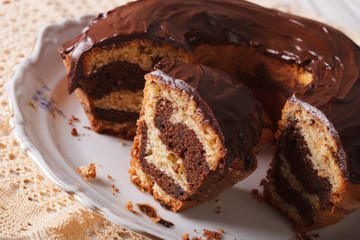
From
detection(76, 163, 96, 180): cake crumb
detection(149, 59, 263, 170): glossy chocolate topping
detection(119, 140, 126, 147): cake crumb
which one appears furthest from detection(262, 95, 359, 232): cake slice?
detection(76, 163, 96, 180): cake crumb

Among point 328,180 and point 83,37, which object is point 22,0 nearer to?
point 83,37

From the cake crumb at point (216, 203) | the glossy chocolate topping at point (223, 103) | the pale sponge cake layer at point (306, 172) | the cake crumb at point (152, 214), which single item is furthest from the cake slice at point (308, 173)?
the cake crumb at point (152, 214)

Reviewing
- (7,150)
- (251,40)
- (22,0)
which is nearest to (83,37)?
(7,150)

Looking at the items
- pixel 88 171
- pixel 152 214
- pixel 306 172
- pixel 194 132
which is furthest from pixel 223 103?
pixel 88 171

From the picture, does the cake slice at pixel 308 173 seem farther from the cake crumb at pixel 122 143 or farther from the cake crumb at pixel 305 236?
the cake crumb at pixel 122 143

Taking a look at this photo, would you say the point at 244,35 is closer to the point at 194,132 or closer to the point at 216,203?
the point at 194,132

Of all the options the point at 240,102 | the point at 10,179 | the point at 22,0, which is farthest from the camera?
the point at 22,0

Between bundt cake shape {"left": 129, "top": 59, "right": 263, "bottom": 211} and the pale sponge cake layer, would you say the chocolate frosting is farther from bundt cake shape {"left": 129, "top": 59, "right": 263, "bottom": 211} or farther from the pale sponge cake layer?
bundt cake shape {"left": 129, "top": 59, "right": 263, "bottom": 211}
